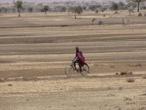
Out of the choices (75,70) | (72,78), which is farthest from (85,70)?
(72,78)

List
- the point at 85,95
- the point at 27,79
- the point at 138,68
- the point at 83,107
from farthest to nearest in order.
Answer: the point at 138,68 → the point at 27,79 → the point at 85,95 → the point at 83,107

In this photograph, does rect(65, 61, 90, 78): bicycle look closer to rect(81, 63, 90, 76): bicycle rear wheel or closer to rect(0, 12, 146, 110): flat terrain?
rect(81, 63, 90, 76): bicycle rear wheel

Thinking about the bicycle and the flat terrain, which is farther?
the bicycle

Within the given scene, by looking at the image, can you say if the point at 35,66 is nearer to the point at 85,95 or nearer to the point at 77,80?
the point at 77,80

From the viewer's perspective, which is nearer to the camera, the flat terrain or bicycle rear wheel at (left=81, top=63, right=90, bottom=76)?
the flat terrain

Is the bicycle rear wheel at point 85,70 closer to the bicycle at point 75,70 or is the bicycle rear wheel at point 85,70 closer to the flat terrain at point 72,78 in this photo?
the bicycle at point 75,70

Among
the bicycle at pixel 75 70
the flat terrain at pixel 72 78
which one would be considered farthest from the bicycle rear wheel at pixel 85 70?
the flat terrain at pixel 72 78

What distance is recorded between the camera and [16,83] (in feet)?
86.9

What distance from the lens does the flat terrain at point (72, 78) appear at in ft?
→ 60.0

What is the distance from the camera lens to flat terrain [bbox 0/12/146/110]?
1830cm

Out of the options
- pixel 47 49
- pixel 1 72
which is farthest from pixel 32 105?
pixel 47 49

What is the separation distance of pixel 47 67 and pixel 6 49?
48.2ft

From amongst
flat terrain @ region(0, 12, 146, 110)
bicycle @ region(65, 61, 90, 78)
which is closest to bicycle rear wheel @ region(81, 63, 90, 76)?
bicycle @ region(65, 61, 90, 78)

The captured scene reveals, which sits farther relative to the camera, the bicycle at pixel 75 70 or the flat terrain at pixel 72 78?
the bicycle at pixel 75 70
